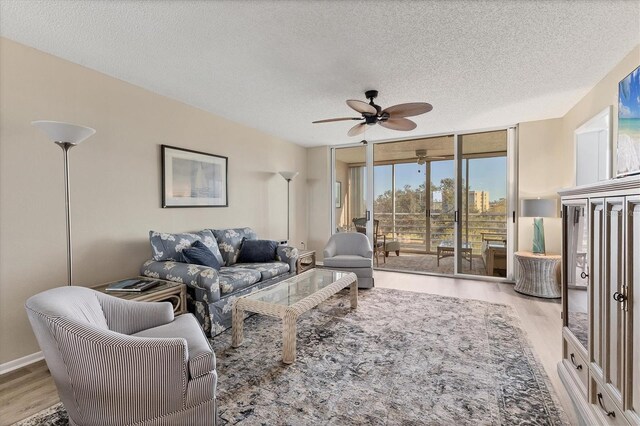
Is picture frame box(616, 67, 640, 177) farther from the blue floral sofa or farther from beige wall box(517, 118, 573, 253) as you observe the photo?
the blue floral sofa

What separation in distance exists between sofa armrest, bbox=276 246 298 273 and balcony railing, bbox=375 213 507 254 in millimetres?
2561

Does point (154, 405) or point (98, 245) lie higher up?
point (98, 245)

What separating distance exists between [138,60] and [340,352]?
3058 millimetres

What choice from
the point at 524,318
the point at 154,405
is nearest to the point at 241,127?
the point at 154,405

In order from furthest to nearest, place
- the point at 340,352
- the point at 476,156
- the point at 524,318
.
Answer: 1. the point at 476,156
2. the point at 524,318
3. the point at 340,352

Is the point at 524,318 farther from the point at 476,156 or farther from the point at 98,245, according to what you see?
the point at 98,245

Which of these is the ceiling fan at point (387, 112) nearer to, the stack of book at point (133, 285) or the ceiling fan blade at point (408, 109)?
the ceiling fan blade at point (408, 109)

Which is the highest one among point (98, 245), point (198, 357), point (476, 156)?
point (476, 156)

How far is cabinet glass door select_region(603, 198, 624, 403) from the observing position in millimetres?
1305

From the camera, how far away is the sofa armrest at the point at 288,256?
3951 mm

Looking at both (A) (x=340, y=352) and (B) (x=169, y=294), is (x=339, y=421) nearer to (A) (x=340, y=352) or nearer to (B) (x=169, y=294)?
(A) (x=340, y=352)

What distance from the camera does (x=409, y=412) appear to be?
175 centimetres

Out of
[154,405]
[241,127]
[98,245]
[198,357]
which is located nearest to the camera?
[154,405]

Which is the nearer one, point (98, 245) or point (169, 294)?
point (169, 294)
